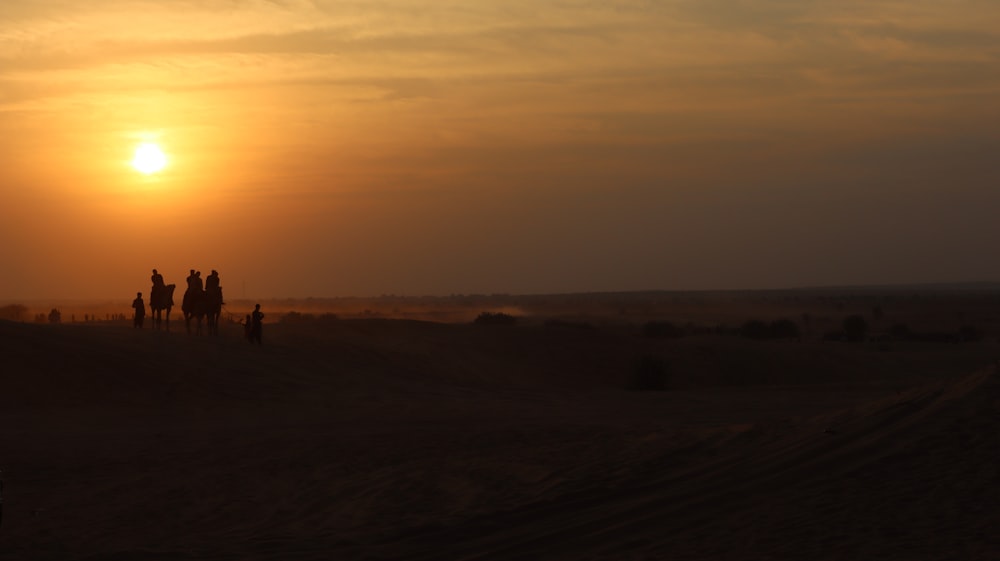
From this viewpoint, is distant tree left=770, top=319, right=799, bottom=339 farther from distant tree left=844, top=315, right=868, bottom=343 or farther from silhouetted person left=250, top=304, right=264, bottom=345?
silhouetted person left=250, top=304, right=264, bottom=345

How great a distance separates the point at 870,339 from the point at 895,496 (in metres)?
56.7

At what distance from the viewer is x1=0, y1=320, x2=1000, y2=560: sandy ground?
43.1 feet

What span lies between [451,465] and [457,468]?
0.98ft

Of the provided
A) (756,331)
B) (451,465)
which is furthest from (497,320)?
(451,465)

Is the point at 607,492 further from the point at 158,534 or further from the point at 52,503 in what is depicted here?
the point at 52,503

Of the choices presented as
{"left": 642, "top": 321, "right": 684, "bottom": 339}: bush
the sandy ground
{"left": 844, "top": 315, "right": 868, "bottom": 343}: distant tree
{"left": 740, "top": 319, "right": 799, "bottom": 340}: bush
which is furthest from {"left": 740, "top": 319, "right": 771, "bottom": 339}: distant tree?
the sandy ground

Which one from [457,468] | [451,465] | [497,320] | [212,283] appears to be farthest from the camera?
[497,320]

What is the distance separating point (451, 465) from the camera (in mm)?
18578

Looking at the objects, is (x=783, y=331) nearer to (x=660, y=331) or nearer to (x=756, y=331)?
(x=756, y=331)

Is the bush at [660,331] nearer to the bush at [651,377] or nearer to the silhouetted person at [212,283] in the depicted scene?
the bush at [651,377]

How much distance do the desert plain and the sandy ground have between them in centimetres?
5

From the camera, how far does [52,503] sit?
55.6 ft

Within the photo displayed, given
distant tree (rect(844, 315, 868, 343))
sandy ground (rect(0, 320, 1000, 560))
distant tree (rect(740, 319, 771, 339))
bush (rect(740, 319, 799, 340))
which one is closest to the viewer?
sandy ground (rect(0, 320, 1000, 560))

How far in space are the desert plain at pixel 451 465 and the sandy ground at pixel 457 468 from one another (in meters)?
0.05
